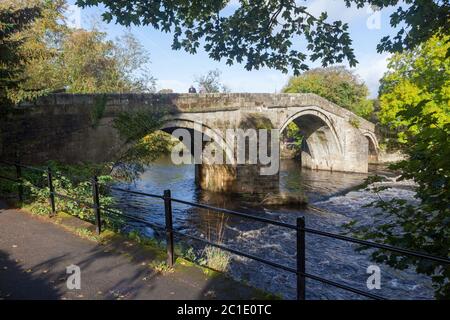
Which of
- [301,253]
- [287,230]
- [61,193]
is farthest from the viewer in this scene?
[287,230]

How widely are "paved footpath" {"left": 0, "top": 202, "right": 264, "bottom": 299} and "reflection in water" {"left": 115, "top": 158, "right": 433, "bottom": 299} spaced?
3694mm

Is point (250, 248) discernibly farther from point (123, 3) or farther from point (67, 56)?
point (67, 56)

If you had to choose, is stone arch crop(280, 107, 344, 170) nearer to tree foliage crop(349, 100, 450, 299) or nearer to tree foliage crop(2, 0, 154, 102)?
tree foliage crop(2, 0, 154, 102)

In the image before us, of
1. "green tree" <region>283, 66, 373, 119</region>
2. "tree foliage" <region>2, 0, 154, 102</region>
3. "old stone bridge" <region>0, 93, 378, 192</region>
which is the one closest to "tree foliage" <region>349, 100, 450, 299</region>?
"old stone bridge" <region>0, 93, 378, 192</region>

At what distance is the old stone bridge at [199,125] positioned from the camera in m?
10.2

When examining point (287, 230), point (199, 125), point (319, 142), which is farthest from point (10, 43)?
point (319, 142)

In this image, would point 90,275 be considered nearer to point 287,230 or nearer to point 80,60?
point 287,230

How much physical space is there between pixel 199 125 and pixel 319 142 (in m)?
13.3

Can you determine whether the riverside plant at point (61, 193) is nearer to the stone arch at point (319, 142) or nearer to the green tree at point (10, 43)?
the green tree at point (10, 43)

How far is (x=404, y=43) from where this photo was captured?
4520mm

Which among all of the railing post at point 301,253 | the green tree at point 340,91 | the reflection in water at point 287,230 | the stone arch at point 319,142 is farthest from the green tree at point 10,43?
the green tree at point 340,91

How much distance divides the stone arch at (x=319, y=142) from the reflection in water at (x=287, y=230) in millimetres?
2969

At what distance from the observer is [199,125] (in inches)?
615

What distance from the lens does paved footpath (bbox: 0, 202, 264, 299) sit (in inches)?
137
